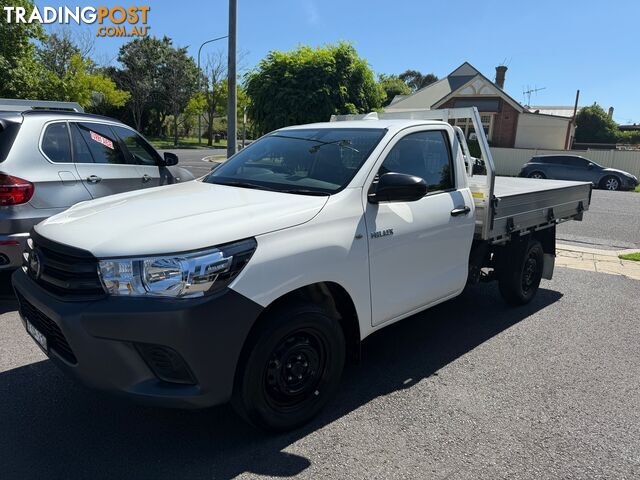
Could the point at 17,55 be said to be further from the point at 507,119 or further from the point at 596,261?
the point at 507,119

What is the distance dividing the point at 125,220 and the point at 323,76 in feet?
46.7

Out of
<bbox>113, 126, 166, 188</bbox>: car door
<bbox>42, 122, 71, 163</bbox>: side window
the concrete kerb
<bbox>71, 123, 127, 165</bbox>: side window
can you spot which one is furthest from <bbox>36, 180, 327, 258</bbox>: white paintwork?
the concrete kerb

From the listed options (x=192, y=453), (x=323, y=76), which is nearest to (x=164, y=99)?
(x=323, y=76)

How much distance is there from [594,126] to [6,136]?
54655 millimetres

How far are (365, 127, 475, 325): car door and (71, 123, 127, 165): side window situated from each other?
11.6 feet

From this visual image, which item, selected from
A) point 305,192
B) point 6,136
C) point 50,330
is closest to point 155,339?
point 50,330

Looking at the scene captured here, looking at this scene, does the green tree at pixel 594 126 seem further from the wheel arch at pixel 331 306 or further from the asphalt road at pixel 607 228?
the wheel arch at pixel 331 306

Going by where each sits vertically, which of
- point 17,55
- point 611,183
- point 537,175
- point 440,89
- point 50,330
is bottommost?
point 611,183

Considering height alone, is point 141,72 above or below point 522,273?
above

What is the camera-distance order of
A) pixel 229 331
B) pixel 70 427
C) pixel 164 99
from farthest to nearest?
pixel 164 99 < pixel 70 427 < pixel 229 331

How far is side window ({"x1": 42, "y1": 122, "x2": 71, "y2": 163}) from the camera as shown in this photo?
4.93 metres

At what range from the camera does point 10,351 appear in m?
3.91

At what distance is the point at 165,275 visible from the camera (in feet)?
7.79

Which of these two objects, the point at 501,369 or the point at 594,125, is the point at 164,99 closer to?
the point at 594,125
